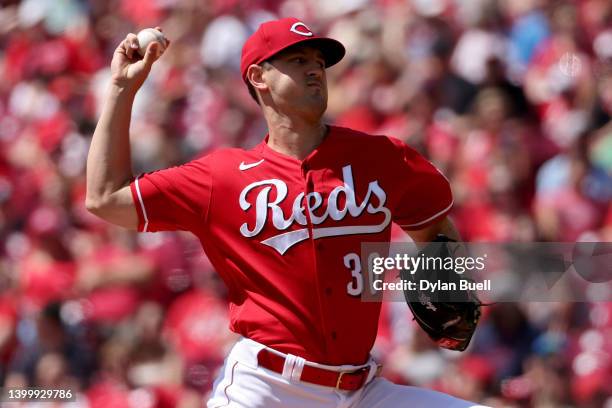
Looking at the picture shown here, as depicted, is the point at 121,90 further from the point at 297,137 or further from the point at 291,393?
the point at 291,393

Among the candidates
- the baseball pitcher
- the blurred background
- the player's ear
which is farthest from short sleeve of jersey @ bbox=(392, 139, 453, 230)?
the blurred background

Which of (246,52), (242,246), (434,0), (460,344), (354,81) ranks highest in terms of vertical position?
(434,0)

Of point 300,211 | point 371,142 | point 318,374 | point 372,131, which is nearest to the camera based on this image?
point 318,374

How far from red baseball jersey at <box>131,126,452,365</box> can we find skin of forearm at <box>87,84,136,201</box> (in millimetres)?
77

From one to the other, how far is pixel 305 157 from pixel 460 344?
91 centimetres

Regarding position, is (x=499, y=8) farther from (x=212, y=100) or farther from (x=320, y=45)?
(x=320, y=45)

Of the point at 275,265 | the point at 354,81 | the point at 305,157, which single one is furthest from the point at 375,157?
the point at 354,81

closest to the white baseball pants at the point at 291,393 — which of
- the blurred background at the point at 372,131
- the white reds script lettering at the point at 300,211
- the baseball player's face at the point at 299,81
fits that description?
the white reds script lettering at the point at 300,211

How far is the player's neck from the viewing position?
4.22 m

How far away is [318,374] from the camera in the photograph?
12.9 ft

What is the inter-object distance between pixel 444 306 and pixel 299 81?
0.99 meters

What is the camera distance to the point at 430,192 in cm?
425

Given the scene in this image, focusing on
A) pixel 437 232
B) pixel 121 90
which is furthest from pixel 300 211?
pixel 121 90

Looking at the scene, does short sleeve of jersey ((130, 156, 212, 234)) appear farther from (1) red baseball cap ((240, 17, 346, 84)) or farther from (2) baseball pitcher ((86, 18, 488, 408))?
(1) red baseball cap ((240, 17, 346, 84))
